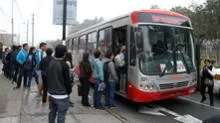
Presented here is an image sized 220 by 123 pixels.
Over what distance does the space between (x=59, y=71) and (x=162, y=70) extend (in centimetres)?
438

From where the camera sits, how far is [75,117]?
8133 mm

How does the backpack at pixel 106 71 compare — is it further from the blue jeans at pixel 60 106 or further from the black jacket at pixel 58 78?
the black jacket at pixel 58 78

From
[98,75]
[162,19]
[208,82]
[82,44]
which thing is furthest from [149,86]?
[82,44]

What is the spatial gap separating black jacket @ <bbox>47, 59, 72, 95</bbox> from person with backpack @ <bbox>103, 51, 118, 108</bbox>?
380 centimetres

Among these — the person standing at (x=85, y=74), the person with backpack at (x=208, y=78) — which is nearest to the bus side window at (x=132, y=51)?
the person standing at (x=85, y=74)

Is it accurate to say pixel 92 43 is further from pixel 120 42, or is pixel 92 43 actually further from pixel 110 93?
pixel 110 93

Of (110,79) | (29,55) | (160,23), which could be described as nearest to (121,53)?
(110,79)

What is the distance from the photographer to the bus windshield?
9203mm

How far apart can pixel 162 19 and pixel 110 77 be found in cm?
239

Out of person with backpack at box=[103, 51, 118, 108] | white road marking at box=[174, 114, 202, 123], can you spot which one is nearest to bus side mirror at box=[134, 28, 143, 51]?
person with backpack at box=[103, 51, 118, 108]

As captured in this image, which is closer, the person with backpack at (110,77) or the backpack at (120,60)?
the person with backpack at (110,77)

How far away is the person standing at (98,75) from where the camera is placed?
9.43m

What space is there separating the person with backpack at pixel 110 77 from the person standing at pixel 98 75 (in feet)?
0.82

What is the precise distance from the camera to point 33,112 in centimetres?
861
